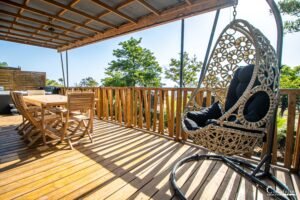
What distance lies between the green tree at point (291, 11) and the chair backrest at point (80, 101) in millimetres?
6051

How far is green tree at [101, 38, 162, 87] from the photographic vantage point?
1150 centimetres

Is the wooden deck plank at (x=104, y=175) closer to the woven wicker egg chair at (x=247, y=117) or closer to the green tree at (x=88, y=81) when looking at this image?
the woven wicker egg chair at (x=247, y=117)

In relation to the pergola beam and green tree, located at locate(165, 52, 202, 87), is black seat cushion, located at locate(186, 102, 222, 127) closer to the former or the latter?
the pergola beam

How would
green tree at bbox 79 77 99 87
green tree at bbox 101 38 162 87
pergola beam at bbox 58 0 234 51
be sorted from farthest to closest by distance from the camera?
green tree at bbox 79 77 99 87 → green tree at bbox 101 38 162 87 → pergola beam at bbox 58 0 234 51

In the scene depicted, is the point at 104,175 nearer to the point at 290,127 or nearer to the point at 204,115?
the point at 204,115

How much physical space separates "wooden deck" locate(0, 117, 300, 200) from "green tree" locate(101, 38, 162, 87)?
8.99 meters

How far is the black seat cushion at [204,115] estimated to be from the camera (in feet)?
6.64

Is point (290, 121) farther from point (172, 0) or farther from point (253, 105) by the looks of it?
point (172, 0)

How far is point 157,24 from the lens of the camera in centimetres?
364

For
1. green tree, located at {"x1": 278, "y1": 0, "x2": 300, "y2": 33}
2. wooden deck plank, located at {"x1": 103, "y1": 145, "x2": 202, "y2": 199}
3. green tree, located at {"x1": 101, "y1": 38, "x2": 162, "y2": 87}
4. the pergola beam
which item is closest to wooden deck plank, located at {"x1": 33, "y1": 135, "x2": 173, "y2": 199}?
wooden deck plank, located at {"x1": 103, "y1": 145, "x2": 202, "y2": 199}

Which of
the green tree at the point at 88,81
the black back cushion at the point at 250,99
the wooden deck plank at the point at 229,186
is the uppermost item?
the green tree at the point at 88,81

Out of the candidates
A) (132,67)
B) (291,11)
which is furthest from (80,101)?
(132,67)

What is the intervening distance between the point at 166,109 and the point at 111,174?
70.3 inches

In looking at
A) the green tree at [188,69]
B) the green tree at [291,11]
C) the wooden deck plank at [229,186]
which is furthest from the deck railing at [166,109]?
the green tree at [188,69]
